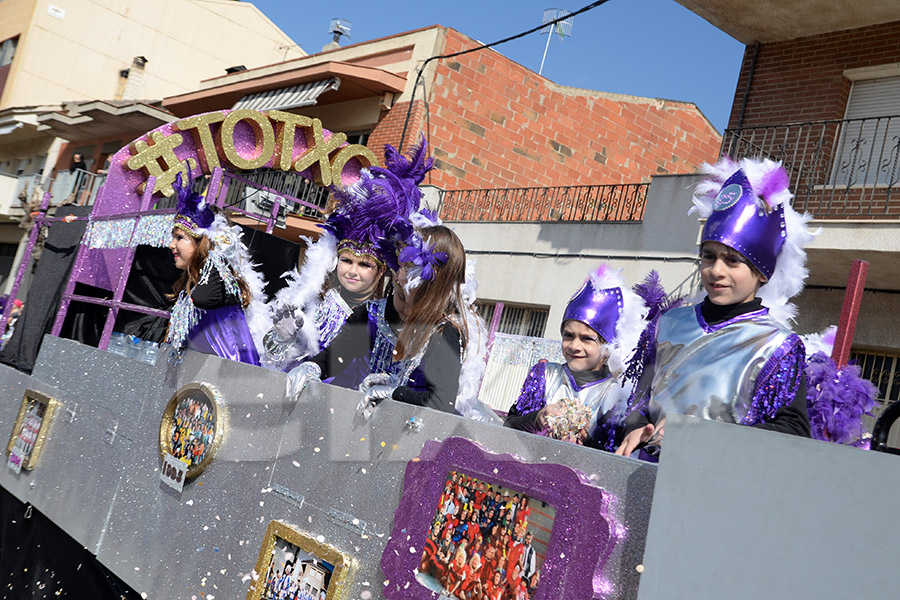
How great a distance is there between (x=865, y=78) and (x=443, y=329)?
28.6ft

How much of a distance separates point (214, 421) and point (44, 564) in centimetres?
160

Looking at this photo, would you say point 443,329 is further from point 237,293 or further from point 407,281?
point 237,293

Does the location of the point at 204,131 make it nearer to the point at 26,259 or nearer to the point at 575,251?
the point at 26,259

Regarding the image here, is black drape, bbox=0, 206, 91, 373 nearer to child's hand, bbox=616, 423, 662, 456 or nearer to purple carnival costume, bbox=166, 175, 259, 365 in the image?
purple carnival costume, bbox=166, 175, 259, 365

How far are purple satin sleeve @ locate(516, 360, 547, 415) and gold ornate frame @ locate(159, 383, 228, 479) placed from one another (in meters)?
1.08

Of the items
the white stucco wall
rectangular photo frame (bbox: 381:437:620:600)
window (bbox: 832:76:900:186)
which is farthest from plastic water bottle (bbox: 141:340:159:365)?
window (bbox: 832:76:900:186)

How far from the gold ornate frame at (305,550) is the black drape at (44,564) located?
930 mm

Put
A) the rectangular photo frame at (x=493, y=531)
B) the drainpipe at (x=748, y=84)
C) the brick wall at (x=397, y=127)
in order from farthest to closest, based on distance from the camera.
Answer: the brick wall at (x=397, y=127)
the drainpipe at (x=748, y=84)
the rectangular photo frame at (x=493, y=531)

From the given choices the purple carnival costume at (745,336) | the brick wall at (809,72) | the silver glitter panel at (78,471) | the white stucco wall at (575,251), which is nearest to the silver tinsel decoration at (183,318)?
the silver glitter panel at (78,471)

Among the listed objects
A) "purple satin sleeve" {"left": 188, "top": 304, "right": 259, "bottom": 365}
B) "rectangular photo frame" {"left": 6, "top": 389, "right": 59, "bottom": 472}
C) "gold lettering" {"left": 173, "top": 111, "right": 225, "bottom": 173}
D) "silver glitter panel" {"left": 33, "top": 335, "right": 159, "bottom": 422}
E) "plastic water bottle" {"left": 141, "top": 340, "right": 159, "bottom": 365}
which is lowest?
"rectangular photo frame" {"left": 6, "top": 389, "right": 59, "bottom": 472}

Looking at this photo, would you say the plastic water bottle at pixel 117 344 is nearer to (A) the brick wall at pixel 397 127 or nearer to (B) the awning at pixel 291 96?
(A) the brick wall at pixel 397 127

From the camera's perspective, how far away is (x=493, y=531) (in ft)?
5.96

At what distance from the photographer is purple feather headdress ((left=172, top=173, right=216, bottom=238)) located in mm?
4430

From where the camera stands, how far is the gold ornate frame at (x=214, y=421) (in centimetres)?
292
